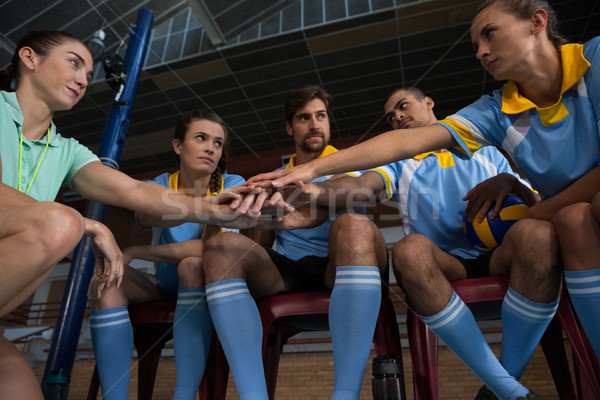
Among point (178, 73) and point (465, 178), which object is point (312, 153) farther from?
point (178, 73)

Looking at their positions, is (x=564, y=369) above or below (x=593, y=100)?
below

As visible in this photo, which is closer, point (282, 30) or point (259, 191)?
point (259, 191)

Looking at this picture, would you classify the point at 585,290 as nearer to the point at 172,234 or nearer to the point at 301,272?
the point at 301,272

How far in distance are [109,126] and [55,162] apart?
4.31 ft

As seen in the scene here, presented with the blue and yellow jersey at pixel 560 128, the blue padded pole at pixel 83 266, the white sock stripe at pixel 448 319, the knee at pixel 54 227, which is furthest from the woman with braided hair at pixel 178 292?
the blue and yellow jersey at pixel 560 128

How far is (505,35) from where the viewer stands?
113 centimetres

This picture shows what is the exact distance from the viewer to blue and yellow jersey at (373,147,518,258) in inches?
52.8

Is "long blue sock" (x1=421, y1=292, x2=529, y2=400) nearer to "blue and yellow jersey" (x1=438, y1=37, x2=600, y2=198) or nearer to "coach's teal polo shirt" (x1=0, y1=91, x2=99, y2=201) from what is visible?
"blue and yellow jersey" (x1=438, y1=37, x2=600, y2=198)

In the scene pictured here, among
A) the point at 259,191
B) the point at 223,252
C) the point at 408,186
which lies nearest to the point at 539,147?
the point at 408,186

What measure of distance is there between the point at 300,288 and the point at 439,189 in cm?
58

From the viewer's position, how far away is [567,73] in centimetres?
108

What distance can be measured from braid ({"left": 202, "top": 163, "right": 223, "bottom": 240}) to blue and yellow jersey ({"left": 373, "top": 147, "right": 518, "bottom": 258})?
23.4 inches

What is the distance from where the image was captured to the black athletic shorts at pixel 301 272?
4.08 feet

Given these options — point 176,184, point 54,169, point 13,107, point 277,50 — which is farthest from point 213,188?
point 277,50
